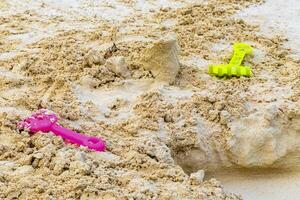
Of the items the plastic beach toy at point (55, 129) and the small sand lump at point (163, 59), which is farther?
the small sand lump at point (163, 59)

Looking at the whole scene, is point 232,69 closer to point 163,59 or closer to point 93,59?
point 163,59

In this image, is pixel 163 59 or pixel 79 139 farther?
pixel 163 59

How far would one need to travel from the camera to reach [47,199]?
1989 millimetres

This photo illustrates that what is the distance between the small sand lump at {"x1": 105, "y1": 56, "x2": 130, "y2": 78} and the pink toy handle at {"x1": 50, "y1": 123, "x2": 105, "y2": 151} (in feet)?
2.28

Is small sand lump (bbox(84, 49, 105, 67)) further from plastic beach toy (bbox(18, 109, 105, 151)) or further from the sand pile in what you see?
plastic beach toy (bbox(18, 109, 105, 151))

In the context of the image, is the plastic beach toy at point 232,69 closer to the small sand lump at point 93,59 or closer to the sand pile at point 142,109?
the sand pile at point 142,109

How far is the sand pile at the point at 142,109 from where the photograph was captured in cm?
215

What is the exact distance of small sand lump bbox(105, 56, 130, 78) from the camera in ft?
9.89

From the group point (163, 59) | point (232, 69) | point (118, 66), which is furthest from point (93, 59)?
point (232, 69)

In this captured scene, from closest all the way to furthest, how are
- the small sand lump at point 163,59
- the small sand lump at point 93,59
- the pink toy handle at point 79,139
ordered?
1. the pink toy handle at point 79,139
2. the small sand lump at point 163,59
3. the small sand lump at point 93,59

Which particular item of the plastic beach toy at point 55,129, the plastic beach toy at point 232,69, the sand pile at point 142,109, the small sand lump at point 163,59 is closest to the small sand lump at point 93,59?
the sand pile at point 142,109

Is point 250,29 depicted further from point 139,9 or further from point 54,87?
point 54,87

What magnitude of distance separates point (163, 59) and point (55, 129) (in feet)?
2.73

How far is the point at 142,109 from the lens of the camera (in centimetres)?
273
